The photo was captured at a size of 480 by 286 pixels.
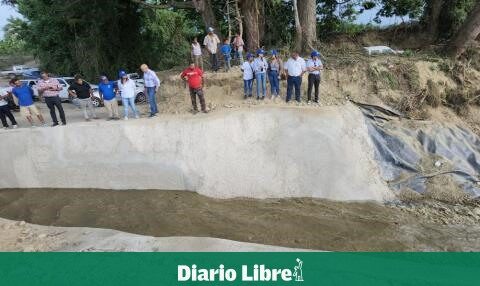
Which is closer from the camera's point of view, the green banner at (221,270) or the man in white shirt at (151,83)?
the green banner at (221,270)

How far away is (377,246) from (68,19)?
855 inches

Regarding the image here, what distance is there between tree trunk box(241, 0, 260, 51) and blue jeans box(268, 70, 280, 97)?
13.3 ft

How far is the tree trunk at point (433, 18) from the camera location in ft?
60.4

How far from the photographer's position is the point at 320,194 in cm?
1191

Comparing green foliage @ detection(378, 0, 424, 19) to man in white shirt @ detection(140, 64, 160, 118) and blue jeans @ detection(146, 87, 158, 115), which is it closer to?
man in white shirt @ detection(140, 64, 160, 118)

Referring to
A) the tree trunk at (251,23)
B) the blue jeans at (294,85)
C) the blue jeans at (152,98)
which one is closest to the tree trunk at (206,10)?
the tree trunk at (251,23)

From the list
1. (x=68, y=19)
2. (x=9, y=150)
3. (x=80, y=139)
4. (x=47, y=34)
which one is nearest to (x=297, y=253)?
(x=80, y=139)

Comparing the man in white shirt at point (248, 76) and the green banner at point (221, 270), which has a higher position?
the man in white shirt at point (248, 76)

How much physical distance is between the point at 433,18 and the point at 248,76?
10.5m

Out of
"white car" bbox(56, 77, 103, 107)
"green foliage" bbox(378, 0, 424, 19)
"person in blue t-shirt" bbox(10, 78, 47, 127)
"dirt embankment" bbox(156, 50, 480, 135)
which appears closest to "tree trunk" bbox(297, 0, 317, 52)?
"dirt embankment" bbox(156, 50, 480, 135)

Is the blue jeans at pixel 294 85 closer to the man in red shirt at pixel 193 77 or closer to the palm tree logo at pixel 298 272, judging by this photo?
the man in red shirt at pixel 193 77

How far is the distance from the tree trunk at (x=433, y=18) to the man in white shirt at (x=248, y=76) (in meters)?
9.95

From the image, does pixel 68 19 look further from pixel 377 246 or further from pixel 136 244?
pixel 377 246

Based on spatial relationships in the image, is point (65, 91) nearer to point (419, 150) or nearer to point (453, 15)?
point (419, 150)
